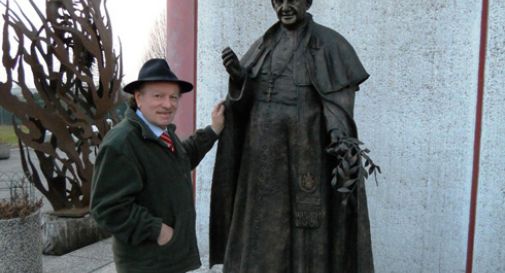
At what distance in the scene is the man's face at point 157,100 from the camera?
205 cm

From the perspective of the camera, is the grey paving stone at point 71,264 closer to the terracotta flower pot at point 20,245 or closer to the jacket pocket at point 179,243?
A: the terracotta flower pot at point 20,245

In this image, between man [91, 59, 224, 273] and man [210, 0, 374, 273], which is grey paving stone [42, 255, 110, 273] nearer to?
man [91, 59, 224, 273]

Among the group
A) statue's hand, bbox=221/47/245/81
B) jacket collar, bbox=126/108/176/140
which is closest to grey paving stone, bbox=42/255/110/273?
jacket collar, bbox=126/108/176/140

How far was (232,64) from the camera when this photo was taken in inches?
82.6

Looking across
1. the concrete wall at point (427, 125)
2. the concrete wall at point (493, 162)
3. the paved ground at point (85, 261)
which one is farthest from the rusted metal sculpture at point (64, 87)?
the concrete wall at point (493, 162)

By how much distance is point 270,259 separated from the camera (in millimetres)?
2164

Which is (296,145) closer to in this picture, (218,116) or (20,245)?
(218,116)

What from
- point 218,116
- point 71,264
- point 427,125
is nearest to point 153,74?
point 218,116

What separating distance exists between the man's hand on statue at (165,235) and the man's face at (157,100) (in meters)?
0.50

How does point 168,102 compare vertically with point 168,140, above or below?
above

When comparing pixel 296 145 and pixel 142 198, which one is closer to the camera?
pixel 142 198

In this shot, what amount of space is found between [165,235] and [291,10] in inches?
48.2

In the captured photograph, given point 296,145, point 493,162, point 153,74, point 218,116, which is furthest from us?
point 493,162

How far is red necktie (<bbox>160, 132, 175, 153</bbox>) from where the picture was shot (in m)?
2.15
